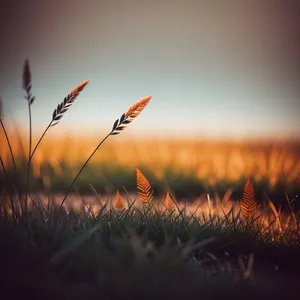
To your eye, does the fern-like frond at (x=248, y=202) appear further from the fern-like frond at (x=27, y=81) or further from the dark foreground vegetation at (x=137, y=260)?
the fern-like frond at (x=27, y=81)

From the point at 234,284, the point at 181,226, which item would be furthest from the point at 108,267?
the point at 181,226

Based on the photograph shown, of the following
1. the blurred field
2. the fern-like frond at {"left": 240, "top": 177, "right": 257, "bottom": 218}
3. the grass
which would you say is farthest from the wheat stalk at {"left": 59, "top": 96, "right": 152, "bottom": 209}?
the blurred field

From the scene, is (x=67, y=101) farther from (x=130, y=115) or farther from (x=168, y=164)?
(x=168, y=164)

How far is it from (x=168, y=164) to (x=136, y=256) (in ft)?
12.8

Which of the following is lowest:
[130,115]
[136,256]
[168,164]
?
[168,164]

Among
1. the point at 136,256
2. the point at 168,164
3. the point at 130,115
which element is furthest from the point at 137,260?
the point at 168,164

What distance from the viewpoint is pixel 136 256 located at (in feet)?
4.41

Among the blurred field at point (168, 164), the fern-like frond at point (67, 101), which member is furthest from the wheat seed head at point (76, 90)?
the blurred field at point (168, 164)

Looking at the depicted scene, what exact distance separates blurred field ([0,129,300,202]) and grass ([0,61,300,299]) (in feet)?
5.79

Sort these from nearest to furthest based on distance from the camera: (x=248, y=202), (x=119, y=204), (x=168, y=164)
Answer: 1. (x=248, y=202)
2. (x=119, y=204)
3. (x=168, y=164)

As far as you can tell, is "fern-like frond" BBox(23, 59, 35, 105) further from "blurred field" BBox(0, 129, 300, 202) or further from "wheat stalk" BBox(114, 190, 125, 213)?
"blurred field" BBox(0, 129, 300, 202)

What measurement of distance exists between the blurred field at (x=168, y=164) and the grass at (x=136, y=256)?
1.77 m

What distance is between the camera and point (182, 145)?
6.21 m

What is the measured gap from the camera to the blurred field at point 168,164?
13.6 ft
